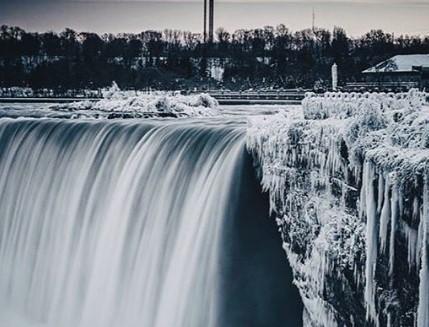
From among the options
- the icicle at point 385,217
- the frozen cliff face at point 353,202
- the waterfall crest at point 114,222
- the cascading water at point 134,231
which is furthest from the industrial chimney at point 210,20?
the icicle at point 385,217

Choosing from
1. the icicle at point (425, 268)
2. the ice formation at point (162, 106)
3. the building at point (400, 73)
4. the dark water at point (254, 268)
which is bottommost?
the dark water at point (254, 268)

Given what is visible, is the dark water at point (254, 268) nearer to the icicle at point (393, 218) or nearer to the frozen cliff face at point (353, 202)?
the frozen cliff face at point (353, 202)

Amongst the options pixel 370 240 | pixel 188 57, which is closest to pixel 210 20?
pixel 188 57

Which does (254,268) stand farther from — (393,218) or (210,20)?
(210,20)

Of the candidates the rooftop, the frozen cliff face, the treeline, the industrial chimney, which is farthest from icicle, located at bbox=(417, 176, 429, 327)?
the industrial chimney

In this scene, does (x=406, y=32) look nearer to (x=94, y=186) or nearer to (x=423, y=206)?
(x=94, y=186)

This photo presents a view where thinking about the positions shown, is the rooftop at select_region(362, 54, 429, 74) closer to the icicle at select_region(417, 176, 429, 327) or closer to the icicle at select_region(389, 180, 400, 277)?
the icicle at select_region(389, 180, 400, 277)

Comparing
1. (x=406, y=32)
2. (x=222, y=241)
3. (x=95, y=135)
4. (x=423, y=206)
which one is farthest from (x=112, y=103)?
(x=423, y=206)
